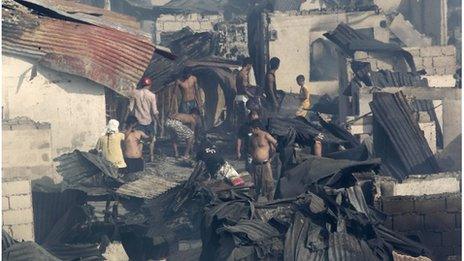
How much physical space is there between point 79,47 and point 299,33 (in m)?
8.94

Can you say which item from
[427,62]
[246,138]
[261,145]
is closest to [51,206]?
[261,145]

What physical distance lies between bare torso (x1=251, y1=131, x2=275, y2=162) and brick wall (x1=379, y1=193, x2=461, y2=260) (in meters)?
4.66

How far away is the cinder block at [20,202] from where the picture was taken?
1386cm

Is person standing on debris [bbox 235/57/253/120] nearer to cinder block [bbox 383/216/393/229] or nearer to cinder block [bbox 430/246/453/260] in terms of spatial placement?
cinder block [bbox 383/216/393/229]

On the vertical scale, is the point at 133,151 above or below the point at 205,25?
below

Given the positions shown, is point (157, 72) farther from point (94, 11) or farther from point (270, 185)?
point (270, 185)

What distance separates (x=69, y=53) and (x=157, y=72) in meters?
4.00

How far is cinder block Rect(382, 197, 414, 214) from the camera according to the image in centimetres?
1206

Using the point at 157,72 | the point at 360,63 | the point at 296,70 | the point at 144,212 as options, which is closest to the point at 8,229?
the point at 144,212

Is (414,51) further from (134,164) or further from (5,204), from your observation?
(5,204)

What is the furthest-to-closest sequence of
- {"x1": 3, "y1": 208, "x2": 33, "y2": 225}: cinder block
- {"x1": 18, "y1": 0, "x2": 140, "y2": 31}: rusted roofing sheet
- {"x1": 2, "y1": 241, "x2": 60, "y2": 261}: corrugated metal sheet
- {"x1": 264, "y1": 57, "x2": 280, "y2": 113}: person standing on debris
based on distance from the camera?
{"x1": 264, "y1": 57, "x2": 280, "y2": 113}: person standing on debris, {"x1": 18, "y1": 0, "x2": 140, "y2": 31}: rusted roofing sheet, {"x1": 3, "y1": 208, "x2": 33, "y2": 225}: cinder block, {"x1": 2, "y1": 241, "x2": 60, "y2": 261}: corrugated metal sheet

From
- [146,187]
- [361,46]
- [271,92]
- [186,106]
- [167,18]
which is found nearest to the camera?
[146,187]

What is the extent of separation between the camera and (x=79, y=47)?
1936 centimetres

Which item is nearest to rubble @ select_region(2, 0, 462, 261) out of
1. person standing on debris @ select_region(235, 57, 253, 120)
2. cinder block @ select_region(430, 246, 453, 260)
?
cinder block @ select_region(430, 246, 453, 260)
